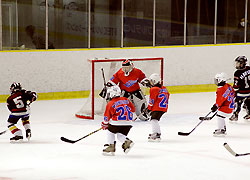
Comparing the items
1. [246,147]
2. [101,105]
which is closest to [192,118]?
[101,105]

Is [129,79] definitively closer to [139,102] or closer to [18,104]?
[139,102]

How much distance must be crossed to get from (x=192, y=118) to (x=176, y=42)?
3.55 metres

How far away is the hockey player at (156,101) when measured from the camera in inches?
321

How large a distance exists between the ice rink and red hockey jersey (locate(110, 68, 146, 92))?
1.95 ft

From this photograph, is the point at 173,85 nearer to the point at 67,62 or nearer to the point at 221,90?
the point at 67,62

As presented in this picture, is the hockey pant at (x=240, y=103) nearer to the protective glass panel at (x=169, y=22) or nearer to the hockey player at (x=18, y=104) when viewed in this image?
the hockey player at (x=18, y=104)

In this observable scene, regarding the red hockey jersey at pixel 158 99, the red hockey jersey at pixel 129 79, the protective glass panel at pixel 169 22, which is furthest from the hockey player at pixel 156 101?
the protective glass panel at pixel 169 22

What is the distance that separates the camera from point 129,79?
31.6 feet

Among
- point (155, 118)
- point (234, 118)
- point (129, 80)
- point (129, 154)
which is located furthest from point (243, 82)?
point (129, 154)

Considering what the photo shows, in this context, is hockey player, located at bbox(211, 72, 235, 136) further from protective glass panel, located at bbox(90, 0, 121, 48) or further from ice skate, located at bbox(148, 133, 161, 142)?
protective glass panel, located at bbox(90, 0, 121, 48)

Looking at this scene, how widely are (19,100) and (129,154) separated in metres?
1.64

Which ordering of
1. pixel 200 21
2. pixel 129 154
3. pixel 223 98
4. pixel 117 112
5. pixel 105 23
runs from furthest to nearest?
pixel 200 21 → pixel 105 23 → pixel 223 98 → pixel 129 154 → pixel 117 112

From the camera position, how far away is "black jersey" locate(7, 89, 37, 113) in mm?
8016

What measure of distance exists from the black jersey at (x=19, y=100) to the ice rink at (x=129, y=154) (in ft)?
1.54
